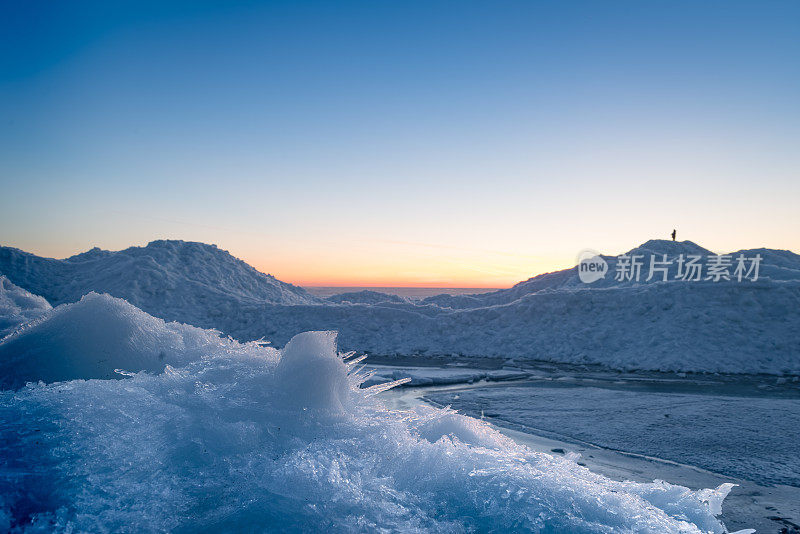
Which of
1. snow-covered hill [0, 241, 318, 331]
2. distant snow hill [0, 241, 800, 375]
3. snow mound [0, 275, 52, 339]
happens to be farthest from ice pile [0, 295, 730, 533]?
snow-covered hill [0, 241, 318, 331]

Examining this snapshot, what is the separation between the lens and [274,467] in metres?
2.06

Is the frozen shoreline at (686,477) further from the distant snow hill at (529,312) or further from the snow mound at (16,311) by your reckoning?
the distant snow hill at (529,312)

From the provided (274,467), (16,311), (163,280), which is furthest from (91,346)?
(163,280)

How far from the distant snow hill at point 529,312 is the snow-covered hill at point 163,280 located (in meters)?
0.05

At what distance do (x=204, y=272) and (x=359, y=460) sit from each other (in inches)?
685

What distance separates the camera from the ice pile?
5.94 ft

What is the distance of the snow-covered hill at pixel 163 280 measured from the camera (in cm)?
1498

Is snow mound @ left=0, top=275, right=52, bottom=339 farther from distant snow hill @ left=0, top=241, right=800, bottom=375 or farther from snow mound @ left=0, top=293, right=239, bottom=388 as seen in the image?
distant snow hill @ left=0, top=241, right=800, bottom=375

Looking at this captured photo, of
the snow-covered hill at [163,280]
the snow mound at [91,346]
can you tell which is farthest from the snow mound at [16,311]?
the snow-covered hill at [163,280]

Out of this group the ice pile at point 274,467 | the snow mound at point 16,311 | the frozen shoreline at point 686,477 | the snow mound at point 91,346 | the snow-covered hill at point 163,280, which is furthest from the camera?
the snow-covered hill at point 163,280

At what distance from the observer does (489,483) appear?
2.12 meters

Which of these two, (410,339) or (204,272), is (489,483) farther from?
(204,272)

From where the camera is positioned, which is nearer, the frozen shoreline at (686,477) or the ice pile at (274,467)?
the ice pile at (274,467)

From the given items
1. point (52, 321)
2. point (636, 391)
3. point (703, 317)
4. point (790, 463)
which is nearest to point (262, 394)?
point (52, 321)
